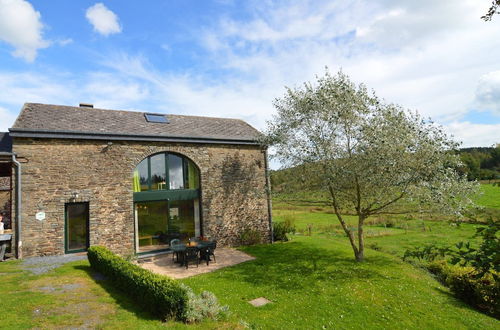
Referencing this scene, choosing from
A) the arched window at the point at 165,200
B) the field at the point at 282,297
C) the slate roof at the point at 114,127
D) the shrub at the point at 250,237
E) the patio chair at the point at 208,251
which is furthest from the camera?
the shrub at the point at 250,237

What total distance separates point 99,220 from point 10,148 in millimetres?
4545

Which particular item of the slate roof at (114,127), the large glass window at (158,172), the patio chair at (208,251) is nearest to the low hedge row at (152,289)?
the patio chair at (208,251)

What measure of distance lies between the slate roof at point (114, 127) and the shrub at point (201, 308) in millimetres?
8974

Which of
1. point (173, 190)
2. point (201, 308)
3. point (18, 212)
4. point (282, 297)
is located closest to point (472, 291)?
point (282, 297)

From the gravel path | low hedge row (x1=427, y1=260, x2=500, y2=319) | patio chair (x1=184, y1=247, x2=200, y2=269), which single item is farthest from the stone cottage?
low hedge row (x1=427, y1=260, x2=500, y2=319)

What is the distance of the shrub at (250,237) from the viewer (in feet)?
53.5

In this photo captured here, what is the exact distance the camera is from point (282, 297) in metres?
9.34

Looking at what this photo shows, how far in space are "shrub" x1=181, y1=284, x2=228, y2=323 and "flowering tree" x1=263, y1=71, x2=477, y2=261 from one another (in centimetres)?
706

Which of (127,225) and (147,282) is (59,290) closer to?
(147,282)

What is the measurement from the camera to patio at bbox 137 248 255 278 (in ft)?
38.6

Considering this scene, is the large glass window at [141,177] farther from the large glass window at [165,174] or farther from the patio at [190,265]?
the patio at [190,265]

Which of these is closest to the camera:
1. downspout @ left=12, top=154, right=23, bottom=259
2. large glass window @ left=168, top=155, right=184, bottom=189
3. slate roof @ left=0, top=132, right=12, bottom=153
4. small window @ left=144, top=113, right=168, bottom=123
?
downspout @ left=12, top=154, right=23, bottom=259

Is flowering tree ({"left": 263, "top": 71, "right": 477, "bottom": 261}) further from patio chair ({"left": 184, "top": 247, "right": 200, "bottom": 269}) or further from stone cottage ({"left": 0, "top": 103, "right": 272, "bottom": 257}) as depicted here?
patio chair ({"left": 184, "top": 247, "right": 200, "bottom": 269})

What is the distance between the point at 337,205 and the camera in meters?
13.9
